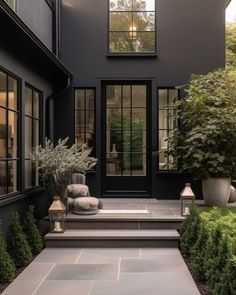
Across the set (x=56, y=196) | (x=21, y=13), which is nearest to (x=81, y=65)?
(x=21, y=13)

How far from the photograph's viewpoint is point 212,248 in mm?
4715

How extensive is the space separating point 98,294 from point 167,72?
5983 millimetres

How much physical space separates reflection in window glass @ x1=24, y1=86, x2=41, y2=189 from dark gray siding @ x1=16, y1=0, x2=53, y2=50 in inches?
42.2

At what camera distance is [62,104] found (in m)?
9.62

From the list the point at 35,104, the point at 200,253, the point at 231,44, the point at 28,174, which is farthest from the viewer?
the point at 231,44

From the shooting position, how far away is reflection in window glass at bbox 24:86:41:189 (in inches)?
295

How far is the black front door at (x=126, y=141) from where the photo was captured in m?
9.67

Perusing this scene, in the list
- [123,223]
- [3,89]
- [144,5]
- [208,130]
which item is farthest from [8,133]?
[144,5]

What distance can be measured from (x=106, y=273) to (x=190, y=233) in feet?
4.23

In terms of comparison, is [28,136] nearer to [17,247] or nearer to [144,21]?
[17,247]

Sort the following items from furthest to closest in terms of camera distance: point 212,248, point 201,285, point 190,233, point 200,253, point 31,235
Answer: point 31,235
point 190,233
point 200,253
point 201,285
point 212,248

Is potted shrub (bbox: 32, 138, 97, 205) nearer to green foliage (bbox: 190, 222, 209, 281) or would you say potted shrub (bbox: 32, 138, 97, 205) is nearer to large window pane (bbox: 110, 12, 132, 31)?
green foliage (bbox: 190, 222, 209, 281)

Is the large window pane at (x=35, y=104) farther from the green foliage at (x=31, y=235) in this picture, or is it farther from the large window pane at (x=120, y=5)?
the large window pane at (x=120, y=5)

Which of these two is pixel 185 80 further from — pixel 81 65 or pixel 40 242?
pixel 40 242
